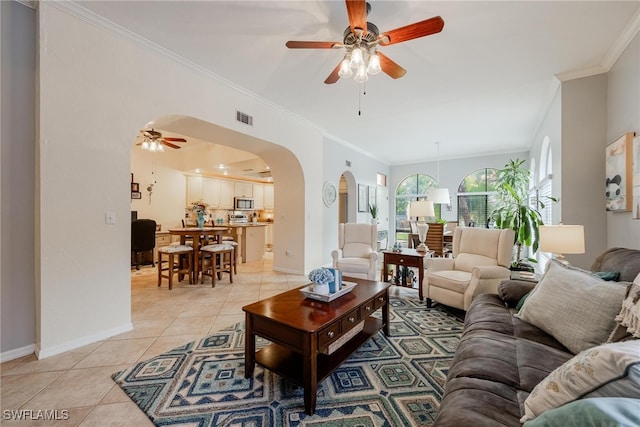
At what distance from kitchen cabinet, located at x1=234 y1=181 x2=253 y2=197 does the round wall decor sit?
12.6ft

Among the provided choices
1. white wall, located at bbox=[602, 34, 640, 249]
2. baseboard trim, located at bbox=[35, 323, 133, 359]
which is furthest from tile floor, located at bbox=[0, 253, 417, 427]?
white wall, located at bbox=[602, 34, 640, 249]

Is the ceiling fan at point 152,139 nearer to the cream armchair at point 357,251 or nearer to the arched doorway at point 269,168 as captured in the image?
the arched doorway at point 269,168

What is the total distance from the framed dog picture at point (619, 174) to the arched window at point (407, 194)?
5.41 meters

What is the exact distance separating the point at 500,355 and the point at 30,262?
3409 millimetres

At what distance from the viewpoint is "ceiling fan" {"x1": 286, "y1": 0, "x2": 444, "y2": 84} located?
180cm

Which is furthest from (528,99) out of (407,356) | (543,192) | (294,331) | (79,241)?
(79,241)

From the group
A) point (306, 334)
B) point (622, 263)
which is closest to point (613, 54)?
point (622, 263)

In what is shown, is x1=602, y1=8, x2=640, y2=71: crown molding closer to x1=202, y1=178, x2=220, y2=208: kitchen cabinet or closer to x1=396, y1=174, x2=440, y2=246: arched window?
x1=396, y1=174, x2=440, y2=246: arched window

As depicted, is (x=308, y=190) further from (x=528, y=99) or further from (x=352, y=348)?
(x=528, y=99)

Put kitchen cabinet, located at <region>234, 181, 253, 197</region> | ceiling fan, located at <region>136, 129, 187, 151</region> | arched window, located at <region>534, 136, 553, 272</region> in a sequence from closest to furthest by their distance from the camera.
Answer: arched window, located at <region>534, 136, 553, 272</region>, ceiling fan, located at <region>136, 129, 187, 151</region>, kitchen cabinet, located at <region>234, 181, 253, 197</region>

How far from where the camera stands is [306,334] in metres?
1.52

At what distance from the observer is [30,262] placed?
7.04 feet

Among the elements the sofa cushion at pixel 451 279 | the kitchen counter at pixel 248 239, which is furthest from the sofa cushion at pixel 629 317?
the kitchen counter at pixel 248 239

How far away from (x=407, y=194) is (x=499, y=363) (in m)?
7.65
